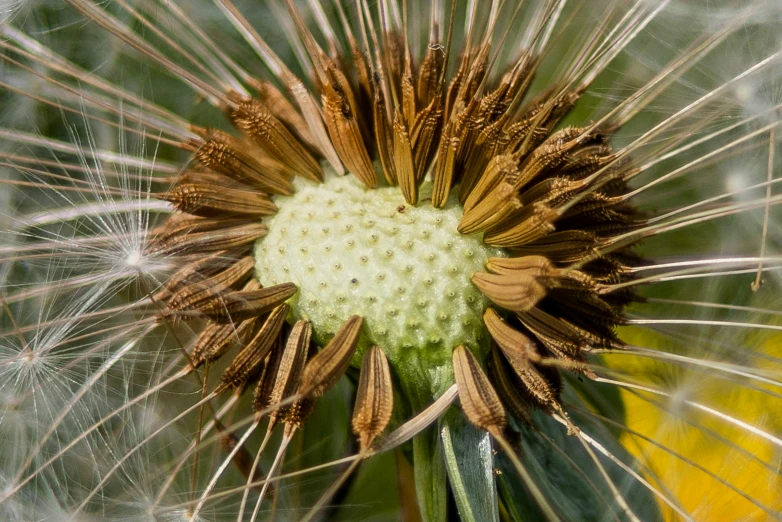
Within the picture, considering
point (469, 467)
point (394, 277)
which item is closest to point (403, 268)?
point (394, 277)

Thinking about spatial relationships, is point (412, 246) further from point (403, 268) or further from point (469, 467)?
point (469, 467)

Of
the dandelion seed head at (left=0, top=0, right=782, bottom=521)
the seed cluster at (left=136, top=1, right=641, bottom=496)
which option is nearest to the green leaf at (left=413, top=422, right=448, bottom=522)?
the dandelion seed head at (left=0, top=0, right=782, bottom=521)

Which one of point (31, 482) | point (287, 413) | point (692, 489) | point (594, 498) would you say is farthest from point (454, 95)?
point (31, 482)

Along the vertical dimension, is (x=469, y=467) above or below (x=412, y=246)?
below

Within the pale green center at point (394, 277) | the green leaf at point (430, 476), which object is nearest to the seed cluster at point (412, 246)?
the pale green center at point (394, 277)

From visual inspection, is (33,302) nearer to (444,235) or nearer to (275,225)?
(275,225)

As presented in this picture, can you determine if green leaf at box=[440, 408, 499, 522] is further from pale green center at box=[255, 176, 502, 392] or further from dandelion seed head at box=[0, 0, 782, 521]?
pale green center at box=[255, 176, 502, 392]

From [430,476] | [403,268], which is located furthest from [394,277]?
[430,476]
